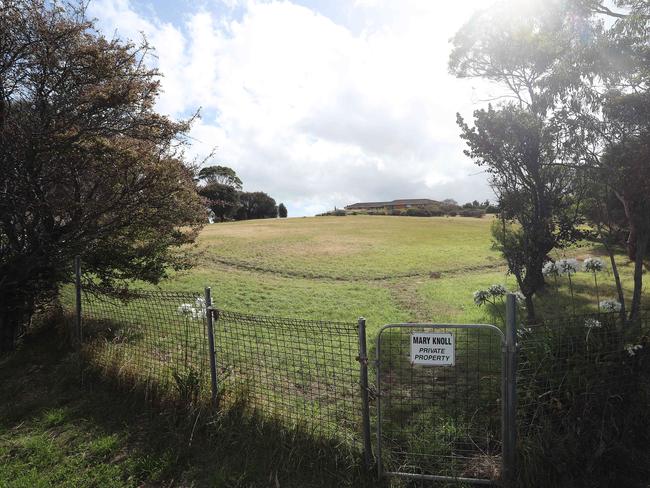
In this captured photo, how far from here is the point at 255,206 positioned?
88.5 metres

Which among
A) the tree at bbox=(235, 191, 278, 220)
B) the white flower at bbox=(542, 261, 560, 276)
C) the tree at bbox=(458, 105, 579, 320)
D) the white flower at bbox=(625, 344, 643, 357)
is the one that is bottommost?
the white flower at bbox=(625, 344, 643, 357)

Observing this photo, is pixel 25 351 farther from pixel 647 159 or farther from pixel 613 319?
pixel 647 159

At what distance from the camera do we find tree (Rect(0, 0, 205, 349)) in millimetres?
6453

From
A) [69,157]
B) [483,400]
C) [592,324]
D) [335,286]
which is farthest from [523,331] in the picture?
[335,286]

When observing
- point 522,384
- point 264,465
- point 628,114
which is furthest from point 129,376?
point 628,114

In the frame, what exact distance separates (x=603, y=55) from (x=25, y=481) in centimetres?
1224

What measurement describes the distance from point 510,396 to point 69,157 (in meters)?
7.17

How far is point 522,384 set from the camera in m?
4.02

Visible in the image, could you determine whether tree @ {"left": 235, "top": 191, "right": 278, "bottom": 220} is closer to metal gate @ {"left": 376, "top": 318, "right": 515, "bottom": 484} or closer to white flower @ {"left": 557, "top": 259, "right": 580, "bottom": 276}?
white flower @ {"left": 557, "top": 259, "right": 580, "bottom": 276}

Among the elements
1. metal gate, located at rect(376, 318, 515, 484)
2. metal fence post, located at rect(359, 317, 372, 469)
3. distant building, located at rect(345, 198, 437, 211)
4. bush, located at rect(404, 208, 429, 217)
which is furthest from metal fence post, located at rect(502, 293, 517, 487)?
distant building, located at rect(345, 198, 437, 211)

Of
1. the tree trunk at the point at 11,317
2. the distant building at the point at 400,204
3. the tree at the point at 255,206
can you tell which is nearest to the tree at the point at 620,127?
the tree trunk at the point at 11,317

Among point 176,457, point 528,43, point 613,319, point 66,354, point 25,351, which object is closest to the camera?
point 176,457

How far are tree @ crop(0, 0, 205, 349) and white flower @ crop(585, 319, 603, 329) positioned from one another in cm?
662

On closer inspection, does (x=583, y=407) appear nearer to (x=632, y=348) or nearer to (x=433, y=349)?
(x=632, y=348)
